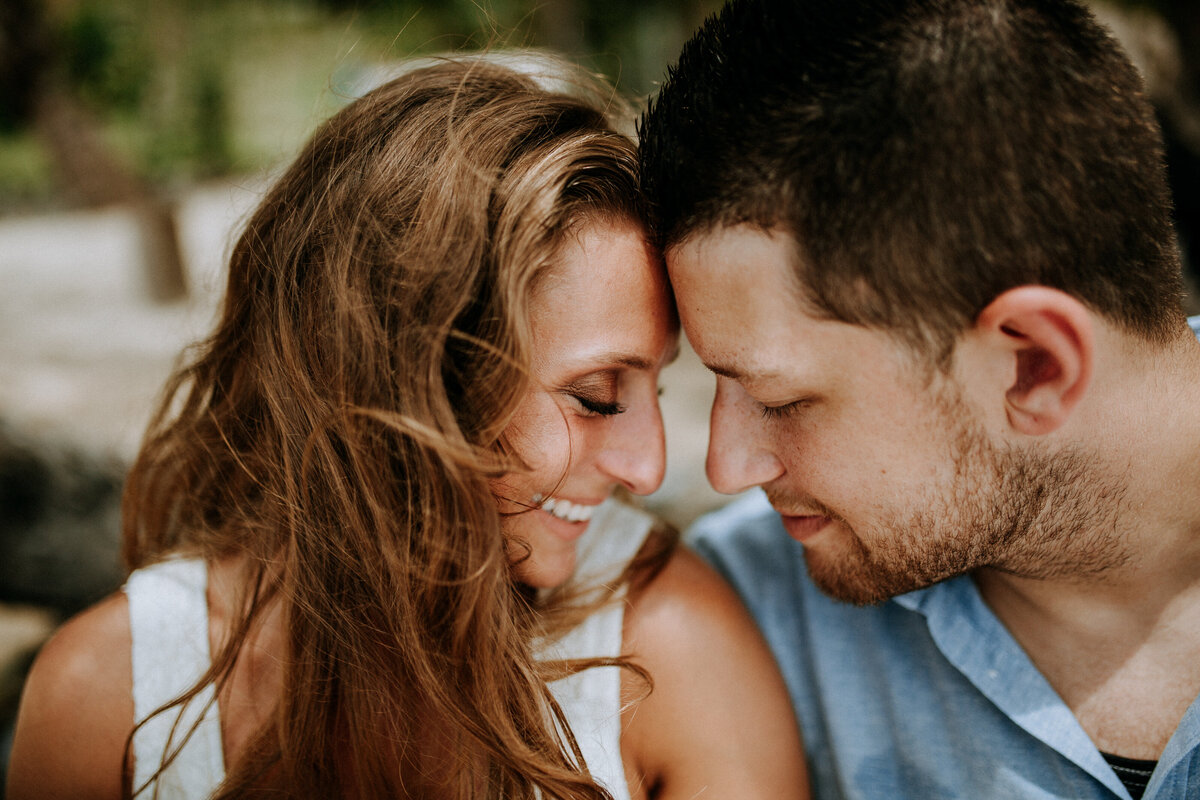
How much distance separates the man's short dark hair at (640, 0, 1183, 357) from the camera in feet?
4.41

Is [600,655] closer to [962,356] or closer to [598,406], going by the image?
[598,406]

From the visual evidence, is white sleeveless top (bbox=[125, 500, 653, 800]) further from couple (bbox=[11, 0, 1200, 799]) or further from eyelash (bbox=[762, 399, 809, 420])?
eyelash (bbox=[762, 399, 809, 420])

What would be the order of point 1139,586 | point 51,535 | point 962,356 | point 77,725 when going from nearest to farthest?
point 962,356, point 1139,586, point 77,725, point 51,535

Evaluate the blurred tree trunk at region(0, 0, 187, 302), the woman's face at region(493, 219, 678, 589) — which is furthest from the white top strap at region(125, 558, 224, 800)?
the blurred tree trunk at region(0, 0, 187, 302)

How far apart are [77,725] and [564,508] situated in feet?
3.98

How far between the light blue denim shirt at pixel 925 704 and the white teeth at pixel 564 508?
594mm

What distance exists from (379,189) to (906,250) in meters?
1.04

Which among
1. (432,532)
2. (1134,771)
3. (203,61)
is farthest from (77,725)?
(203,61)

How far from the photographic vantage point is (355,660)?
1696mm

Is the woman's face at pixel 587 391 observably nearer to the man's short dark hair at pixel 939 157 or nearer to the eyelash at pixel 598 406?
the eyelash at pixel 598 406

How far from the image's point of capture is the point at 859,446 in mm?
1569

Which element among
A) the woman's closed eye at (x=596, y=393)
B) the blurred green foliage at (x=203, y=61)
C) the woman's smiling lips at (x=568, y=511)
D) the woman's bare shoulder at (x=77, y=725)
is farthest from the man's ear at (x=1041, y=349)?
the blurred green foliage at (x=203, y=61)

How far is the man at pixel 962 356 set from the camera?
1359 millimetres

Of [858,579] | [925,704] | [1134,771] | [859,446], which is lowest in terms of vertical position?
[1134,771]
